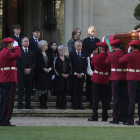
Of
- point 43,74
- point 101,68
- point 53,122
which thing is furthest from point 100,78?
point 43,74

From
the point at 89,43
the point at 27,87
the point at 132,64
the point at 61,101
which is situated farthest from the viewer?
the point at 89,43

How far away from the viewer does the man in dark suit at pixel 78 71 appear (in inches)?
440

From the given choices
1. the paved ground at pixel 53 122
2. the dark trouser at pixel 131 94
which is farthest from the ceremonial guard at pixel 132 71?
the paved ground at pixel 53 122

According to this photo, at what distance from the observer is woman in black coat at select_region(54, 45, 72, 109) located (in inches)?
435

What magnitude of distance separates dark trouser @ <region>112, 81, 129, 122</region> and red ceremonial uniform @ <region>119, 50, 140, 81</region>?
0.43 meters

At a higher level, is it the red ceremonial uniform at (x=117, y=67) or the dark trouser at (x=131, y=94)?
the red ceremonial uniform at (x=117, y=67)

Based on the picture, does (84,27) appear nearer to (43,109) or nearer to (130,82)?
(43,109)

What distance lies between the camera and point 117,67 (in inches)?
369

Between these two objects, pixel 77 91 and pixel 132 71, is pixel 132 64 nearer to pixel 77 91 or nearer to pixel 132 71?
pixel 132 71

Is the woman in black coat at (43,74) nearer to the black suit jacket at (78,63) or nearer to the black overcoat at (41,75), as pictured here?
the black overcoat at (41,75)

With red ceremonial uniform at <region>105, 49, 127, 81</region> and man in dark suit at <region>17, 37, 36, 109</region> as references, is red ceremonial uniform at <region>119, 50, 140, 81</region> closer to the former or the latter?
red ceremonial uniform at <region>105, 49, 127, 81</region>

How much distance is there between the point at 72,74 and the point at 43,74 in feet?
2.61

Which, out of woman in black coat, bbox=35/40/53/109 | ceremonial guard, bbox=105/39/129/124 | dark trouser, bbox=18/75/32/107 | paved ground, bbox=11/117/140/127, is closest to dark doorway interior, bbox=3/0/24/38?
woman in black coat, bbox=35/40/53/109

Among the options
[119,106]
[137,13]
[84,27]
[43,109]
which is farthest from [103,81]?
[84,27]
